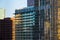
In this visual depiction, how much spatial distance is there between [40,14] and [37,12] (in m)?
0.04

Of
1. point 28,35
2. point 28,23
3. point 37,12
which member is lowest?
point 28,35

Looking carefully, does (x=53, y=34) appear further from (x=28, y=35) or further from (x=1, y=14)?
(x=1, y=14)

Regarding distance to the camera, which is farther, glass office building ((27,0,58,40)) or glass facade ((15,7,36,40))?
glass facade ((15,7,36,40))

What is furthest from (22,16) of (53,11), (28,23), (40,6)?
(53,11)

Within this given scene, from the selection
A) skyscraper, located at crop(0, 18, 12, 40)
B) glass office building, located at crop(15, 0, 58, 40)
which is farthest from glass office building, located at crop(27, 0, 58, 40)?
skyscraper, located at crop(0, 18, 12, 40)

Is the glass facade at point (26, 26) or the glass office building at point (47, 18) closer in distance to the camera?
the glass office building at point (47, 18)

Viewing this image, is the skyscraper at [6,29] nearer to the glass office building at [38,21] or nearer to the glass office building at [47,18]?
the glass office building at [38,21]

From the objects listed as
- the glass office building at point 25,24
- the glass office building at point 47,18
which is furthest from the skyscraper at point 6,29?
the glass office building at point 47,18

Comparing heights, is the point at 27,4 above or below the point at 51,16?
above

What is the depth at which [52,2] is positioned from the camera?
1.36 m

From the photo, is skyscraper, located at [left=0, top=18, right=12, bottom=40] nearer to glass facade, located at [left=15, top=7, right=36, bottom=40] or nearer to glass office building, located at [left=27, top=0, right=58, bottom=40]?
glass facade, located at [left=15, top=7, right=36, bottom=40]

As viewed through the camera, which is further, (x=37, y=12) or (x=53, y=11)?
(x=37, y=12)

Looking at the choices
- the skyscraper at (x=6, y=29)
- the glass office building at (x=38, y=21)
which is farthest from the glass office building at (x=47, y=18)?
the skyscraper at (x=6, y=29)

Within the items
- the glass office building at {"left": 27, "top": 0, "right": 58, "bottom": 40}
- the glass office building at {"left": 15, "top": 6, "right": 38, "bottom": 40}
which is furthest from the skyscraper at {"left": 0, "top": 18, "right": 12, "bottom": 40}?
the glass office building at {"left": 27, "top": 0, "right": 58, "bottom": 40}
